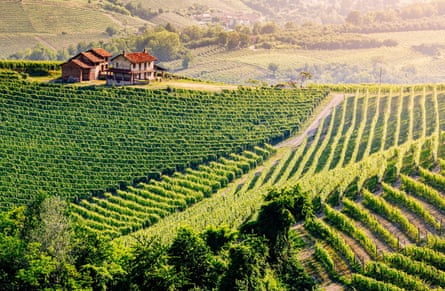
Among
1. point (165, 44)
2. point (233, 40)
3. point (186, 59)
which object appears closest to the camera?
point (233, 40)

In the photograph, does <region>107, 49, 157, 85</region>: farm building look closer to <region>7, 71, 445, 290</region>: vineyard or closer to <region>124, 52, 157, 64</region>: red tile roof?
<region>124, 52, 157, 64</region>: red tile roof

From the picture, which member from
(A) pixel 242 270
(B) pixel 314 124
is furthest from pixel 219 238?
(B) pixel 314 124

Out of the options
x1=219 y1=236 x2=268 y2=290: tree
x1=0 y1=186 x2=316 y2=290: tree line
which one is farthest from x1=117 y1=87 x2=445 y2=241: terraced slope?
x1=219 y1=236 x2=268 y2=290: tree

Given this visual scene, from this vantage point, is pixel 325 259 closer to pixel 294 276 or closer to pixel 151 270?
pixel 294 276

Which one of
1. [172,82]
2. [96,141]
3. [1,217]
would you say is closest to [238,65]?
[172,82]

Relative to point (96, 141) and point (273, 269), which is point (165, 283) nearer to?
point (273, 269)

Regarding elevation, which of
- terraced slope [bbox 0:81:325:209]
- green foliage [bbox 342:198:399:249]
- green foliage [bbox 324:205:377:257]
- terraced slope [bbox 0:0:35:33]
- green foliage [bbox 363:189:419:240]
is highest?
green foliage [bbox 363:189:419:240]
